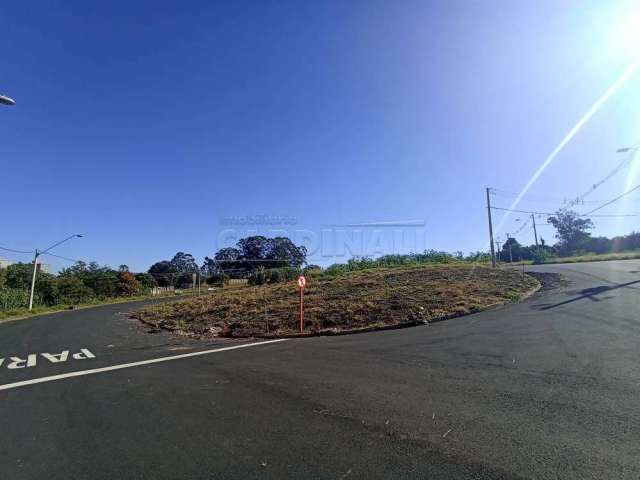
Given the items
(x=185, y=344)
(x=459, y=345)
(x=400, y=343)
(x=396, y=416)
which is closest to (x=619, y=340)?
(x=459, y=345)

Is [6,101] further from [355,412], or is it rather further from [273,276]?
[273,276]

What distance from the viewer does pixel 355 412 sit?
14.7 ft

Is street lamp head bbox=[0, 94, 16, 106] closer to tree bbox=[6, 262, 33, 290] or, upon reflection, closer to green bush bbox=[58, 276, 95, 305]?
green bush bbox=[58, 276, 95, 305]

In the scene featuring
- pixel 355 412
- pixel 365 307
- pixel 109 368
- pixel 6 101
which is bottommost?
pixel 109 368

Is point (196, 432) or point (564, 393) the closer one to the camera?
point (196, 432)

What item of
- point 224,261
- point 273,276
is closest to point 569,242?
point 273,276

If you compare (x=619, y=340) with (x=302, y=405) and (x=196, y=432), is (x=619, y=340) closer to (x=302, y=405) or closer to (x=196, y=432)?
(x=302, y=405)

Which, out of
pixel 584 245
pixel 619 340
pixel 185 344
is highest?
pixel 584 245

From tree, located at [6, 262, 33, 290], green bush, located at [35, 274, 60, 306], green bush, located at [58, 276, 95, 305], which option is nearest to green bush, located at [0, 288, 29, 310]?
green bush, located at [35, 274, 60, 306]

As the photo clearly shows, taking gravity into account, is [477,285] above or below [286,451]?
above

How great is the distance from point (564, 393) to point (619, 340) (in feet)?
11.5

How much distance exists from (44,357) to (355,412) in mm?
9667

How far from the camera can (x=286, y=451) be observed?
3510 millimetres

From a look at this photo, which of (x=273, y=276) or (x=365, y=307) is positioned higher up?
(x=273, y=276)
